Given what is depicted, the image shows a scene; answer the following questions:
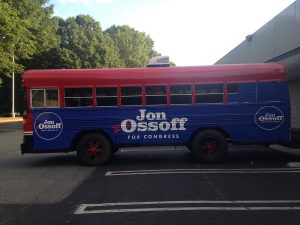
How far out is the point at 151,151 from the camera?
17.2 metres

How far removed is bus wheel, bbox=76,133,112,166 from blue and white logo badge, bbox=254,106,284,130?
4.15 meters

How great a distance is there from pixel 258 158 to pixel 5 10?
90.5ft

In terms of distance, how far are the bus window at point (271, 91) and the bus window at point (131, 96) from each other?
3254 millimetres

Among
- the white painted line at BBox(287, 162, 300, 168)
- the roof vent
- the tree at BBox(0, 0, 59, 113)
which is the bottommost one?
the white painted line at BBox(287, 162, 300, 168)

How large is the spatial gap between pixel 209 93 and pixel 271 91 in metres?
1.68

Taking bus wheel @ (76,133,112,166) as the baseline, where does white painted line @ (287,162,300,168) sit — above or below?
below

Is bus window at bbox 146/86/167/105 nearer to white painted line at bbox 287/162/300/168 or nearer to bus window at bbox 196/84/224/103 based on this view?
bus window at bbox 196/84/224/103

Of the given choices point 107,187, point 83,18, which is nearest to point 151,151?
point 107,187

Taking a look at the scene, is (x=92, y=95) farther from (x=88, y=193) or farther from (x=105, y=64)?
(x=105, y=64)

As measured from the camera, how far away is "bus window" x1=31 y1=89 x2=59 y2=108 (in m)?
13.5

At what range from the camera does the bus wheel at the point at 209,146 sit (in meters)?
13.5

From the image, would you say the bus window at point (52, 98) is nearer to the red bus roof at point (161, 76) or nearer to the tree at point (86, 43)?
the red bus roof at point (161, 76)

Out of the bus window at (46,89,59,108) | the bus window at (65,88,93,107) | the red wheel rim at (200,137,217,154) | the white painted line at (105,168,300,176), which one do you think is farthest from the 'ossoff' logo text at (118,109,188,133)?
the bus window at (46,89,59,108)

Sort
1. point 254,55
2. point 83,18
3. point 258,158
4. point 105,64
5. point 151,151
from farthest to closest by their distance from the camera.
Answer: point 83,18 < point 105,64 < point 254,55 < point 151,151 < point 258,158
